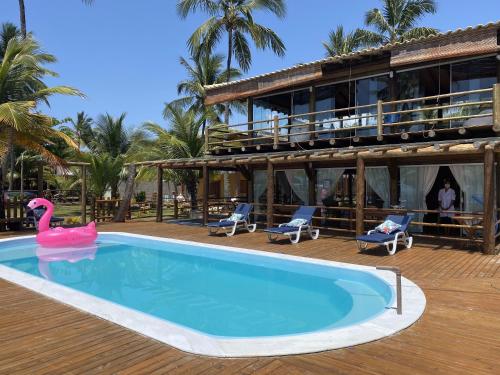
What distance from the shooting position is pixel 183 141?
21.6 meters

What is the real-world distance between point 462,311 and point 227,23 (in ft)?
69.6

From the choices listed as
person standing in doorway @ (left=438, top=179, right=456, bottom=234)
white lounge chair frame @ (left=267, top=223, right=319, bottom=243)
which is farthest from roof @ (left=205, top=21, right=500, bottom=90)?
white lounge chair frame @ (left=267, top=223, right=319, bottom=243)

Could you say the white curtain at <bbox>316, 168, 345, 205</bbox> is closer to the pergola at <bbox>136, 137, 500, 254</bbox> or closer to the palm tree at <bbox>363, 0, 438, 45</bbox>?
the pergola at <bbox>136, 137, 500, 254</bbox>

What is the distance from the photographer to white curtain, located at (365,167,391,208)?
1342 cm

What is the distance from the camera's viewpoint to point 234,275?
9219mm

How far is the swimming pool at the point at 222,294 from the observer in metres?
4.55

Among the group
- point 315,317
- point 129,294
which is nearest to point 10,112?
point 129,294

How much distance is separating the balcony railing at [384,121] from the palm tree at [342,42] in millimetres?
16536

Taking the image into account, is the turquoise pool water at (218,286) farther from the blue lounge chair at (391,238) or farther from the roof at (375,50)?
the roof at (375,50)

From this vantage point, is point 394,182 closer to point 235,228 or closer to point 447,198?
point 447,198

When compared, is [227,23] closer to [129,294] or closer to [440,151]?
[440,151]

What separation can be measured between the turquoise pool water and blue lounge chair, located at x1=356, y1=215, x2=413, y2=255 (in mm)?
1836

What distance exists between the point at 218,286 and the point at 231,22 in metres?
18.5

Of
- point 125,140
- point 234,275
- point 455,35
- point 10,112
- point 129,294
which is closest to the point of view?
point 129,294
